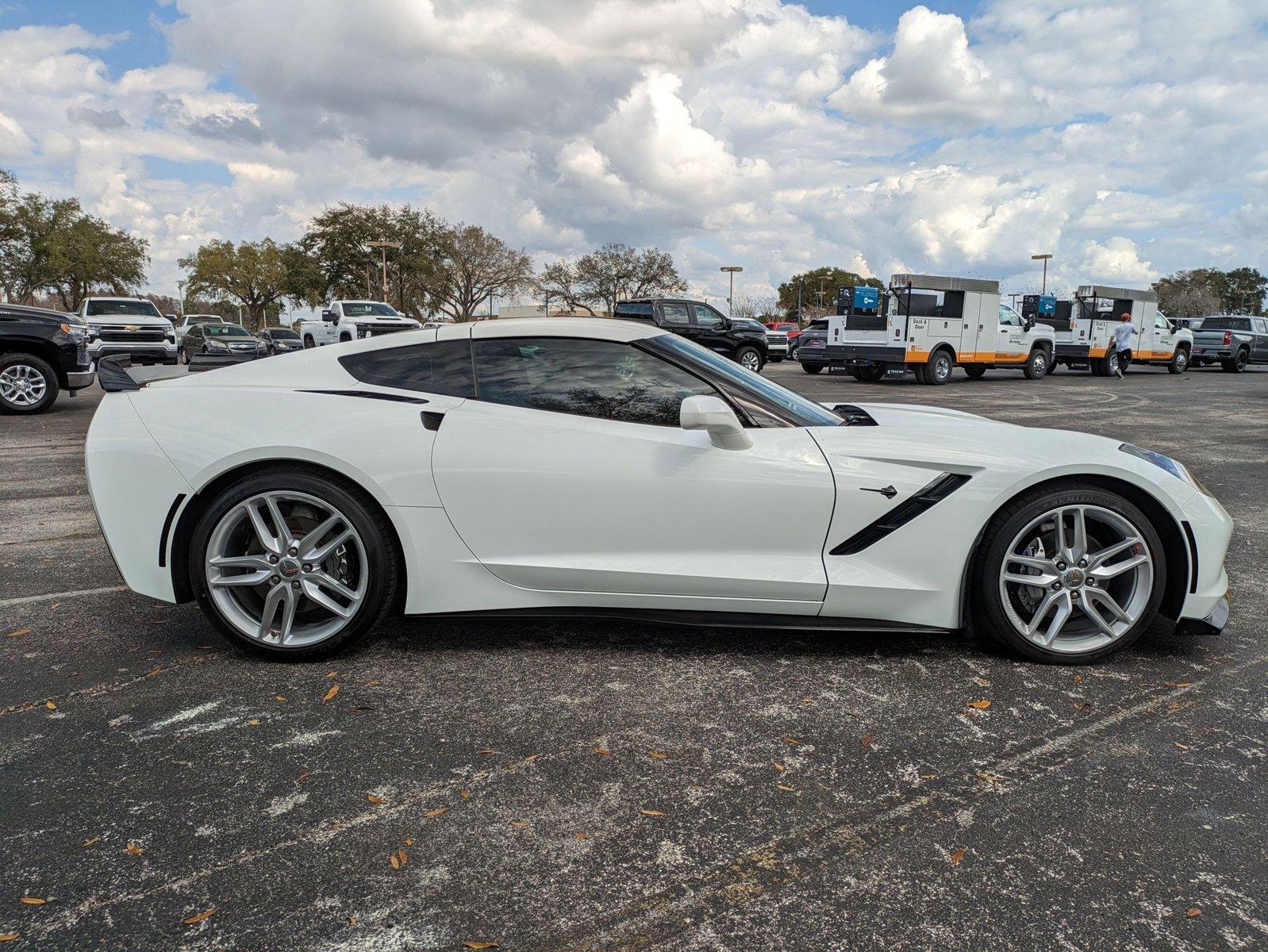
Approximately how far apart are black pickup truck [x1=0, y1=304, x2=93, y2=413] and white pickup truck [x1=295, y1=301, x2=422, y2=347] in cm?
1399

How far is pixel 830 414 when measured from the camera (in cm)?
353

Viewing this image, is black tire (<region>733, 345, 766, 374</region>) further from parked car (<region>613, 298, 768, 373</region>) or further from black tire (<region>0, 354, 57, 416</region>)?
black tire (<region>0, 354, 57, 416</region>)

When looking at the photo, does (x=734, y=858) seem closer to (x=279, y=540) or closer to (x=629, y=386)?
(x=629, y=386)

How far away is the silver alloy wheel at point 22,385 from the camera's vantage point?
11.7 meters

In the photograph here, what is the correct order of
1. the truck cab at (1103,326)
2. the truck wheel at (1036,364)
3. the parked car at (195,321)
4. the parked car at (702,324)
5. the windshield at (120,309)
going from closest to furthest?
the windshield at (120,309), the parked car at (702,324), the truck wheel at (1036,364), the truck cab at (1103,326), the parked car at (195,321)

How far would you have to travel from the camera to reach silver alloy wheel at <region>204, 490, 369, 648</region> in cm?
328

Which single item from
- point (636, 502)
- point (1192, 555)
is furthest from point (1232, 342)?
point (636, 502)

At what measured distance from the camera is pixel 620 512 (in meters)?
3.19

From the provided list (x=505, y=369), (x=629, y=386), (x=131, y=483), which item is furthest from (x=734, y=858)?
(x=131, y=483)

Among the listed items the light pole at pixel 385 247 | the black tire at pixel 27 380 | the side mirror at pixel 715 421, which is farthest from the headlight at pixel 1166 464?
the light pole at pixel 385 247

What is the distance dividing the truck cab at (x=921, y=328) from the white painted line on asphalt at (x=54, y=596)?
57.7ft

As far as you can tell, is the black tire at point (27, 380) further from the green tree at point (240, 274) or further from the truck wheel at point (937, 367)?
the green tree at point (240, 274)

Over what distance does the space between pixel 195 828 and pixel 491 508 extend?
4.60 feet

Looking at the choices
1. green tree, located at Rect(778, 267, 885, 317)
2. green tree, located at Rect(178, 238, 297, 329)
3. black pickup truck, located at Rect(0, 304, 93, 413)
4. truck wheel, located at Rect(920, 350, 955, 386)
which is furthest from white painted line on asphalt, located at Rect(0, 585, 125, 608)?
green tree, located at Rect(778, 267, 885, 317)
